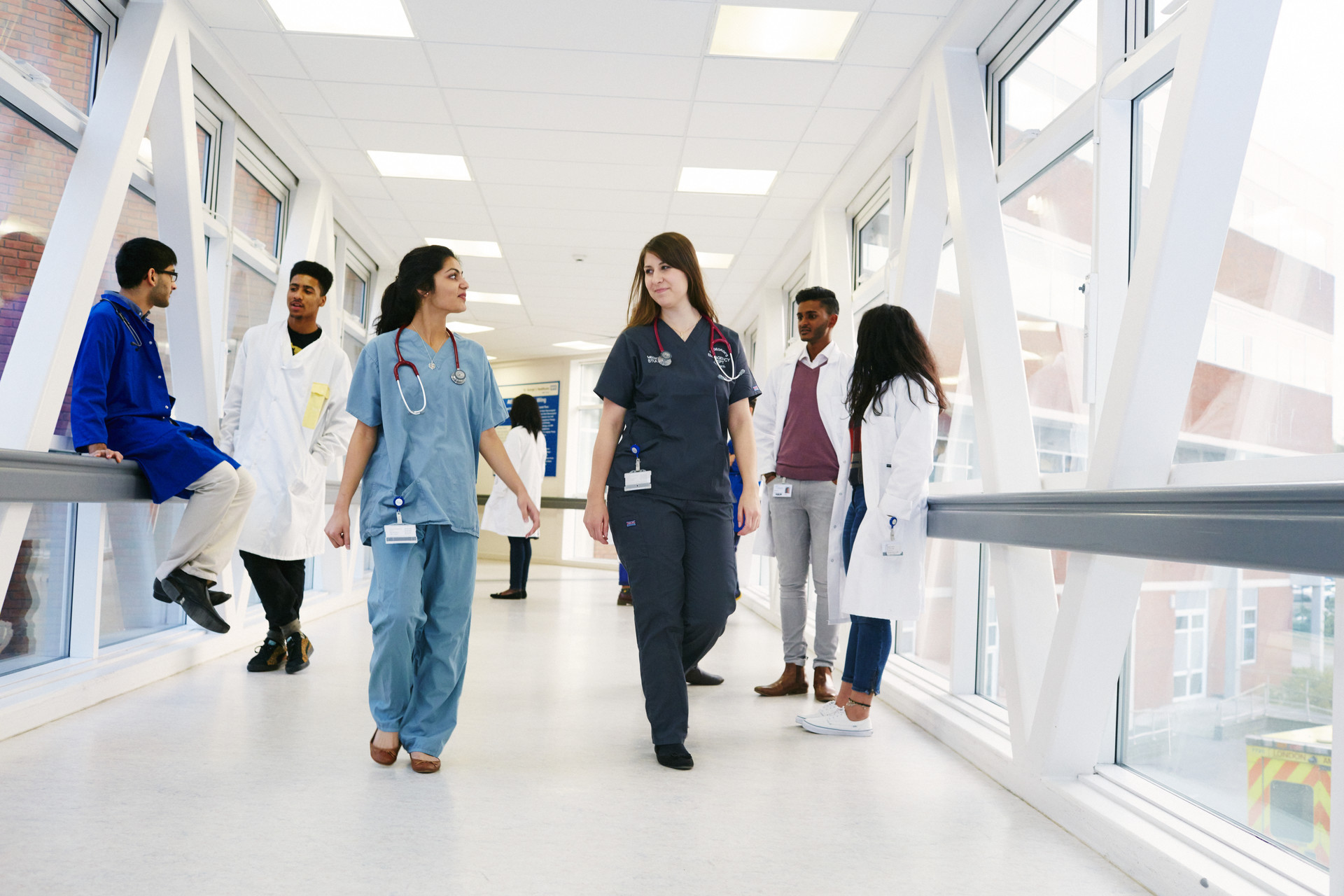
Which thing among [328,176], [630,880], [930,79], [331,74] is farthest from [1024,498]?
[328,176]

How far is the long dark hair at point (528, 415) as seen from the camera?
25.8ft

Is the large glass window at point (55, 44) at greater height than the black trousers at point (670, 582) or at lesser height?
greater

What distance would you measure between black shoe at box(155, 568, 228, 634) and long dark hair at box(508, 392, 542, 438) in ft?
15.9

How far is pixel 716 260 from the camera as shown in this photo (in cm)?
716

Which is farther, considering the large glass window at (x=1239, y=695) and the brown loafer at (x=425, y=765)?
the brown loafer at (x=425, y=765)

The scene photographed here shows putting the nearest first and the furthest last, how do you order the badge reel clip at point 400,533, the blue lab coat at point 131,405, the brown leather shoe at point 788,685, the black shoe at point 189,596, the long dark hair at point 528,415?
the badge reel clip at point 400,533 < the blue lab coat at point 131,405 < the black shoe at point 189,596 < the brown leather shoe at point 788,685 < the long dark hair at point 528,415

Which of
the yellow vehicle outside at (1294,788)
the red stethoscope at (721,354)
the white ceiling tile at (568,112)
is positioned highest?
the white ceiling tile at (568,112)

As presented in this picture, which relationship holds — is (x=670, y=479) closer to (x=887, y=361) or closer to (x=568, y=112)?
(x=887, y=361)

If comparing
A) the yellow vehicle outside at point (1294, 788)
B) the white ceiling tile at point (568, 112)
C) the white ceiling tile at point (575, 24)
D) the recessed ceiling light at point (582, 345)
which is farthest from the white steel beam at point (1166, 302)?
the recessed ceiling light at point (582, 345)

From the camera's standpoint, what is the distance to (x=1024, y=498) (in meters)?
2.29

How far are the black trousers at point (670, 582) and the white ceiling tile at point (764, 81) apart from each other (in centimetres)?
221

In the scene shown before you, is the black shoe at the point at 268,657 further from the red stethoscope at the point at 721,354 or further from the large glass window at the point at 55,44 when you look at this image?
the red stethoscope at the point at 721,354

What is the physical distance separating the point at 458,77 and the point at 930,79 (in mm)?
2061

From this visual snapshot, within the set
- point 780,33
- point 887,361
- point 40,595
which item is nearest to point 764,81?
point 780,33
